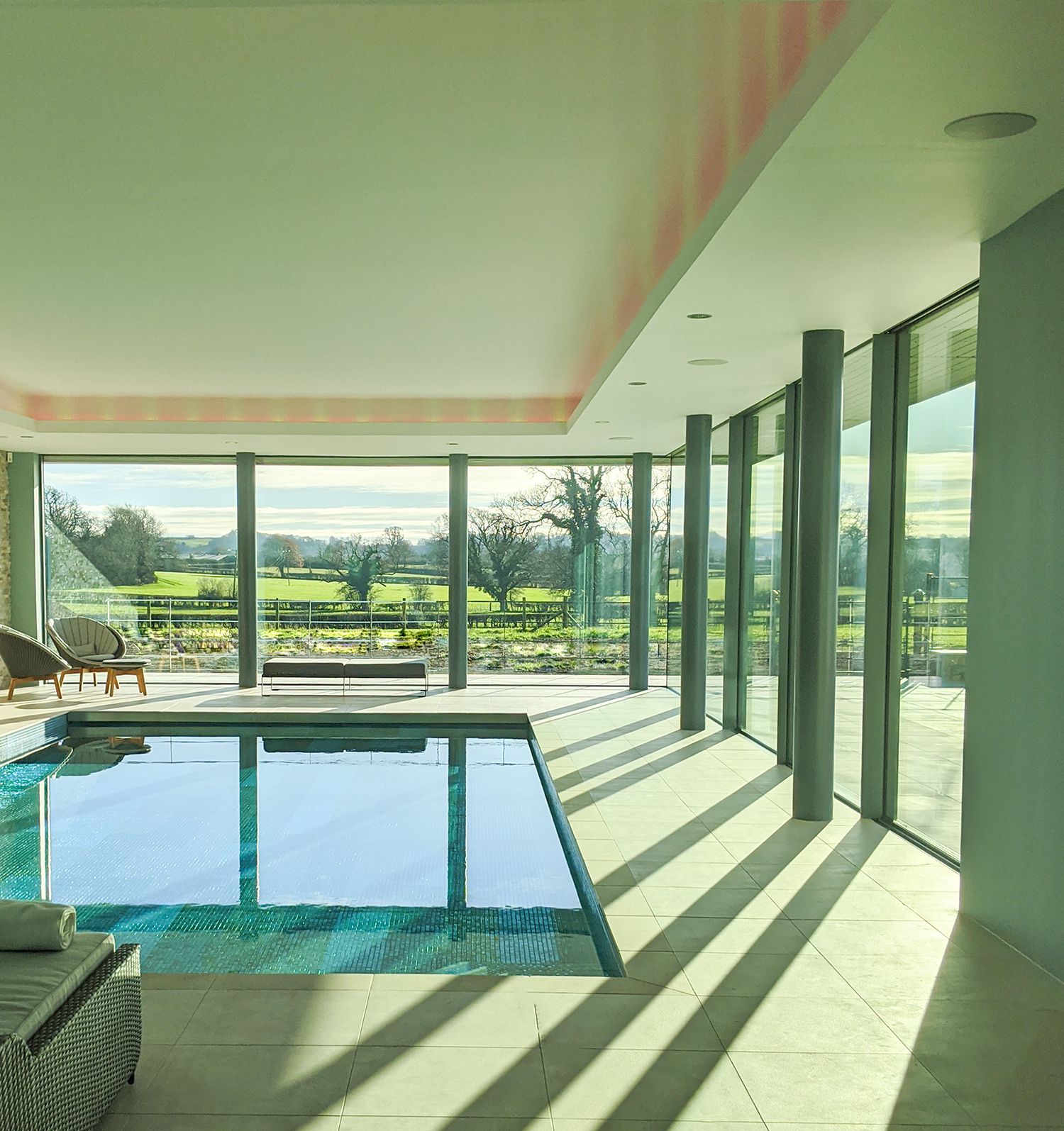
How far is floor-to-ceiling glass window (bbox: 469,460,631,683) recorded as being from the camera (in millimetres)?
12852

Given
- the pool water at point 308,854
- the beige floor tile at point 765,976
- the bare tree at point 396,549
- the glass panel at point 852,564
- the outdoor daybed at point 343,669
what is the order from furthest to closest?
the bare tree at point 396,549
the outdoor daybed at point 343,669
the glass panel at point 852,564
the pool water at point 308,854
the beige floor tile at point 765,976

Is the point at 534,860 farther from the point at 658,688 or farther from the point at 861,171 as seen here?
the point at 658,688

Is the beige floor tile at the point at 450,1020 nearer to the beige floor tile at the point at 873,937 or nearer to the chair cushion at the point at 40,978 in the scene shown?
the chair cushion at the point at 40,978

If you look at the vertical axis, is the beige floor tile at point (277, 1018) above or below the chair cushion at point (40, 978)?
below

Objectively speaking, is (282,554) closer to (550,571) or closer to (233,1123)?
(550,571)

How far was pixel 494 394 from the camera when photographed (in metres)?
10.5

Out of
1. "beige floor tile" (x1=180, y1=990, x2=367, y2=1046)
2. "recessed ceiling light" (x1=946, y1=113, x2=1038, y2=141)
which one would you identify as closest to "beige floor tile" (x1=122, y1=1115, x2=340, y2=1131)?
"beige floor tile" (x1=180, y1=990, x2=367, y2=1046)

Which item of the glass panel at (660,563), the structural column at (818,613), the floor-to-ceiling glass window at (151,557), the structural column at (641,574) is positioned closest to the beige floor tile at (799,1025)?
the structural column at (818,613)

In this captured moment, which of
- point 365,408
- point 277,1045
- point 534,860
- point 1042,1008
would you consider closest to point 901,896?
point 1042,1008

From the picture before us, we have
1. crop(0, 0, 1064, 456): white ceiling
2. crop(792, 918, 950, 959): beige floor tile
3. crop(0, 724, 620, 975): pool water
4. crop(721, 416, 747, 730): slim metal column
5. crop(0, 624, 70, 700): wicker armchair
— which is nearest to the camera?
crop(0, 0, 1064, 456): white ceiling

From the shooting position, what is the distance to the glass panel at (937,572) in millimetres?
5078

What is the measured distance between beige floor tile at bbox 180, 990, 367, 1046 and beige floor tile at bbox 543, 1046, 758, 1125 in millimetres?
703

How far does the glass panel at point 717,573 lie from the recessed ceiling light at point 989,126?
6.30m

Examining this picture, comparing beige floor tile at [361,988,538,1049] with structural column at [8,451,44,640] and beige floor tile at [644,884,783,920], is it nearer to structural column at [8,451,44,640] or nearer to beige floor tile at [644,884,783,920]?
beige floor tile at [644,884,783,920]
